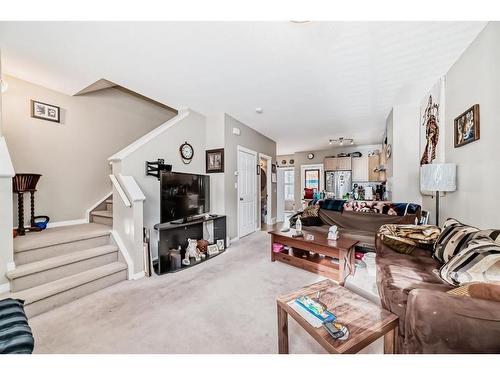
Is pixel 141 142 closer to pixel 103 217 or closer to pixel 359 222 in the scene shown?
pixel 103 217

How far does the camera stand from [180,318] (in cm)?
173

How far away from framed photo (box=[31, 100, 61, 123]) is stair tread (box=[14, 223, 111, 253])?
60.9 inches

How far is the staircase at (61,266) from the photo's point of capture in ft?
6.07

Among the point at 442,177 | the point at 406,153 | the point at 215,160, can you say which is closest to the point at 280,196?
the point at 215,160

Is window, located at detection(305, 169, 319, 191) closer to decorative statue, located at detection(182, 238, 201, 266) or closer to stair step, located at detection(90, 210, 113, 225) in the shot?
decorative statue, located at detection(182, 238, 201, 266)

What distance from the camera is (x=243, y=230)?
4484 millimetres

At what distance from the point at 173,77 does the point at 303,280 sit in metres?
2.86

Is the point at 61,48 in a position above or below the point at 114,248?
above

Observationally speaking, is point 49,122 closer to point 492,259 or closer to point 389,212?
point 492,259

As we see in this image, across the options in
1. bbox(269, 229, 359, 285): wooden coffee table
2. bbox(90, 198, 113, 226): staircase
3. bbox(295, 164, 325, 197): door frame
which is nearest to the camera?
bbox(269, 229, 359, 285): wooden coffee table

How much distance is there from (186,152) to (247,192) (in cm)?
160

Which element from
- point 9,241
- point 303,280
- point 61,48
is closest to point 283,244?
point 303,280

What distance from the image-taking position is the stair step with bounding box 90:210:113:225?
305 centimetres

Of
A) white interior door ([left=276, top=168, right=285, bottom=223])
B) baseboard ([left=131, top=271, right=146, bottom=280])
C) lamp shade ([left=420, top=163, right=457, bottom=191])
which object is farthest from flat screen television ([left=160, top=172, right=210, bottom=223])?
white interior door ([left=276, top=168, right=285, bottom=223])
